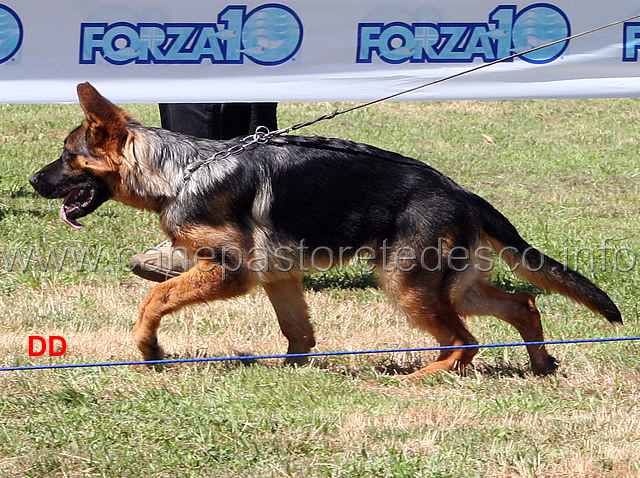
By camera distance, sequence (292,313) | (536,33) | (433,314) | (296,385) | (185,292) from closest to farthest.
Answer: (296,385)
(185,292)
(433,314)
(292,313)
(536,33)

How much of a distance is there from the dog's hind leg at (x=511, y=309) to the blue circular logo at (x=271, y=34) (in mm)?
2173

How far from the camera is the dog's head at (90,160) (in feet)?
15.9

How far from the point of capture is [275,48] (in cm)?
625

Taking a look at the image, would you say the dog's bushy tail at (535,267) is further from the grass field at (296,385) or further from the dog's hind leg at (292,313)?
the dog's hind leg at (292,313)

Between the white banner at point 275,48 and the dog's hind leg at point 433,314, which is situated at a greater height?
the white banner at point 275,48

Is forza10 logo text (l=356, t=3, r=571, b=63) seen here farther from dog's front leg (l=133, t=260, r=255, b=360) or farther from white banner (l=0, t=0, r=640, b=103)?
dog's front leg (l=133, t=260, r=255, b=360)

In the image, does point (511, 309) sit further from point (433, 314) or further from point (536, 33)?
point (536, 33)

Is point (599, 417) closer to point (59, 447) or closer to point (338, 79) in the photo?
point (59, 447)

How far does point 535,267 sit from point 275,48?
234cm

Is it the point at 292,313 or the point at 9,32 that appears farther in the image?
the point at 9,32

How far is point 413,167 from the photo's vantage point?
5059 mm

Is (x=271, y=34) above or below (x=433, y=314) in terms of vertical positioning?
above

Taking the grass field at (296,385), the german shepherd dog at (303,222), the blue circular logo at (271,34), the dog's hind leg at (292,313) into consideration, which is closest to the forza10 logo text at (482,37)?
the blue circular logo at (271,34)

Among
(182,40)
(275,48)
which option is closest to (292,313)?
(275,48)
